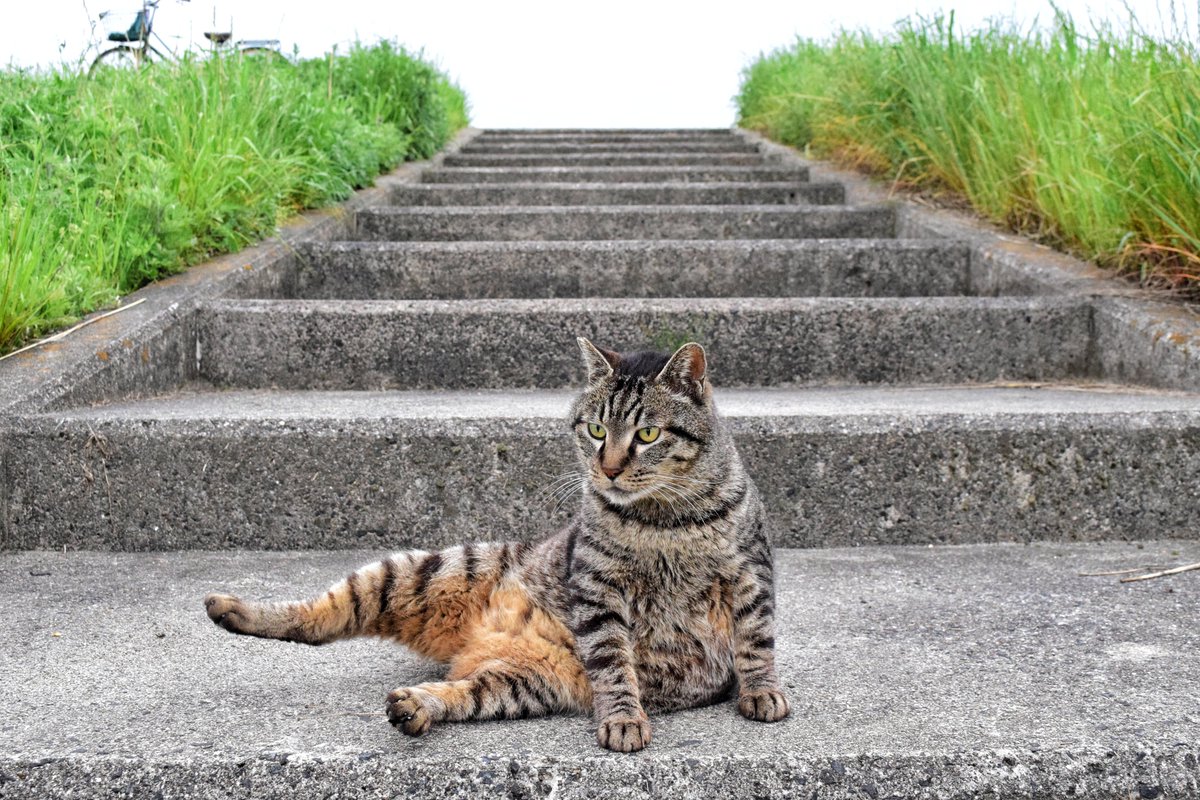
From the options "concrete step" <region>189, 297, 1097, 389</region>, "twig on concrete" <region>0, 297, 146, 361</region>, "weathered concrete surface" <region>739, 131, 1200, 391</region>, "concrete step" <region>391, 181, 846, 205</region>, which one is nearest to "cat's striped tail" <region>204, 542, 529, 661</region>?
"twig on concrete" <region>0, 297, 146, 361</region>

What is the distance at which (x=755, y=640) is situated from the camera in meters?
2.02

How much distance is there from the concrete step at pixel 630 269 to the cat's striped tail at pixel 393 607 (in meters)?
2.78

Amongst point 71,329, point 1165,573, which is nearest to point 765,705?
point 1165,573

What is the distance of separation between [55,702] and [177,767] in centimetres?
39

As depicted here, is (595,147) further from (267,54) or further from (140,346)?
(140,346)

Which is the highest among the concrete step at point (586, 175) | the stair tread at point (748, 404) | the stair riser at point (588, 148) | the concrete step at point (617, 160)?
the stair riser at point (588, 148)

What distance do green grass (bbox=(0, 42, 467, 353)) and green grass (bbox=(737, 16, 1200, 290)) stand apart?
2890 mm

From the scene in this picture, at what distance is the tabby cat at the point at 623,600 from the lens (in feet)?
6.55

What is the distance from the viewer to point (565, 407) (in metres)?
3.38

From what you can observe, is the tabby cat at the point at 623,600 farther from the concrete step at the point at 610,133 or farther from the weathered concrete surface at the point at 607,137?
the concrete step at the point at 610,133

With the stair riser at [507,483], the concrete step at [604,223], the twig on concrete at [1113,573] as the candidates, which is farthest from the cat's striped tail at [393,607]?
the concrete step at [604,223]

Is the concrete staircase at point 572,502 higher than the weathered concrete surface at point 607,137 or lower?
lower

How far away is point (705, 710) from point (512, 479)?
113 centimetres

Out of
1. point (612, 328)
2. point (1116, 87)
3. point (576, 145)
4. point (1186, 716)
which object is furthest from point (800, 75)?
point (1186, 716)
